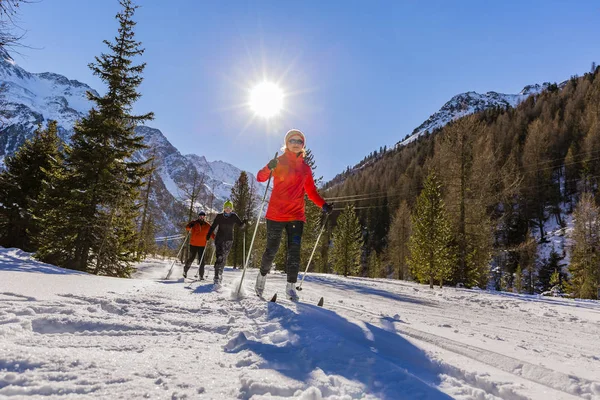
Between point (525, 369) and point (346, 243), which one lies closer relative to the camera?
point (525, 369)

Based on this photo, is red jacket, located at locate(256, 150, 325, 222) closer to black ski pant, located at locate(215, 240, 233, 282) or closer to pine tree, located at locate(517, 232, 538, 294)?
black ski pant, located at locate(215, 240, 233, 282)

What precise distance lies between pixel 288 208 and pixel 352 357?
2.86m

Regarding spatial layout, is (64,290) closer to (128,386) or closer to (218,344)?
(218,344)

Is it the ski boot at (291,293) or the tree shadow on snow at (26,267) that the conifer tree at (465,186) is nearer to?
the ski boot at (291,293)

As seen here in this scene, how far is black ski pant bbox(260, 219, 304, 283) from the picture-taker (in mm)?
4496

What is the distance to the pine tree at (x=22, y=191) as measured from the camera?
1811 centimetres

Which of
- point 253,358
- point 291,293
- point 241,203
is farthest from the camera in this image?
point 241,203

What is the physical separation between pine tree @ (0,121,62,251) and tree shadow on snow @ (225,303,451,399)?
21213mm

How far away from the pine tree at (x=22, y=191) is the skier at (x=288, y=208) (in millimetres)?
19283

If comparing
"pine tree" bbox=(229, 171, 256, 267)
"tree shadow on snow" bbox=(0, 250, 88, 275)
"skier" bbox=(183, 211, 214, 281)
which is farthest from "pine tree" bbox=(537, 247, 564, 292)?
"tree shadow on snow" bbox=(0, 250, 88, 275)

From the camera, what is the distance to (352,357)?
1.85m

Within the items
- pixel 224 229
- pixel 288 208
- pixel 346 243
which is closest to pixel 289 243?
pixel 288 208

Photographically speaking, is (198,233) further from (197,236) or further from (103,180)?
(103,180)

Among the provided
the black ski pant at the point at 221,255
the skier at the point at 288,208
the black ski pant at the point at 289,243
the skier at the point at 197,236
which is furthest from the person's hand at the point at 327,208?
the skier at the point at 197,236
